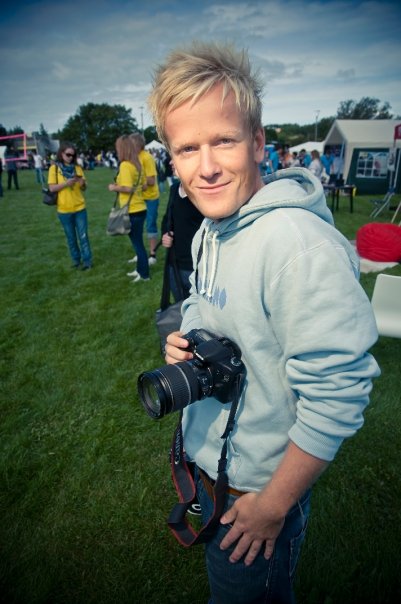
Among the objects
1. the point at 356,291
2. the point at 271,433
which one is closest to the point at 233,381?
the point at 271,433

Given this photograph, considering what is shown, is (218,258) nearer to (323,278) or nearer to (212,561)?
(323,278)

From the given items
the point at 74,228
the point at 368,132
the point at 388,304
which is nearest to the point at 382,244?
the point at 388,304

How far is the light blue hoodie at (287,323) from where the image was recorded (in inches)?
34.7

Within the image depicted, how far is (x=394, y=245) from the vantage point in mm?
7125

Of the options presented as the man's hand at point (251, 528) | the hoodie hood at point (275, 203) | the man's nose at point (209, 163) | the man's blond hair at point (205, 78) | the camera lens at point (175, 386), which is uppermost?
the man's blond hair at point (205, 78)

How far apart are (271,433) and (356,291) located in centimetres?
57

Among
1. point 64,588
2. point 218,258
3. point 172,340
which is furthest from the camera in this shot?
point 64,588

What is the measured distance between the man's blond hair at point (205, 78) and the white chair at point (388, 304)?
292cm

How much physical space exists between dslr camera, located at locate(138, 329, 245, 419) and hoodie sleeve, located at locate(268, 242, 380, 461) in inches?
9.5

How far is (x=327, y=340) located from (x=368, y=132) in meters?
23.5

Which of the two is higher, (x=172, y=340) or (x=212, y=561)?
(x=172, y=340)

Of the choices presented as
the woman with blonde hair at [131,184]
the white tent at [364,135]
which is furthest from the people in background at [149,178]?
the white tent at [364,135]

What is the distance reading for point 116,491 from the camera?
8.64ft

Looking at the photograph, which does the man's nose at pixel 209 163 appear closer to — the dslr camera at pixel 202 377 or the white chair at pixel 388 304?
the dslr camera at pixel 202 377
